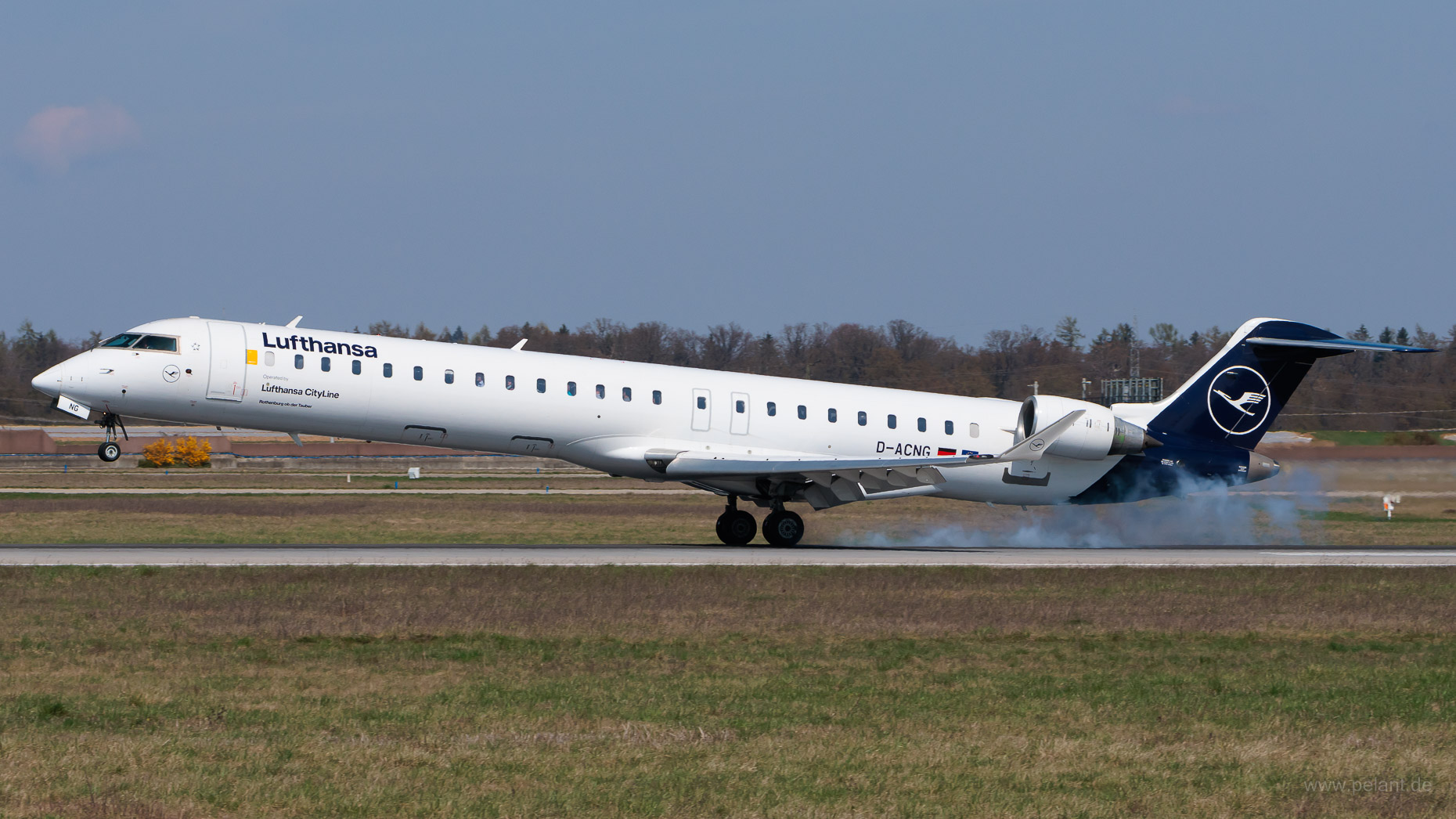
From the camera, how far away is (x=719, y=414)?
28359 mm

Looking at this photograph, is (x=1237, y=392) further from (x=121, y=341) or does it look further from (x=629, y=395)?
(x=121, y=341)

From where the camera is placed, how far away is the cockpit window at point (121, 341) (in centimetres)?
2544

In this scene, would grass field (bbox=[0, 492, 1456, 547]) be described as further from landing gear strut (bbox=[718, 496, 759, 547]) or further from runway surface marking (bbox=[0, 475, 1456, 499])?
landing gear strut (bbox=[718, 496, 759, 547])

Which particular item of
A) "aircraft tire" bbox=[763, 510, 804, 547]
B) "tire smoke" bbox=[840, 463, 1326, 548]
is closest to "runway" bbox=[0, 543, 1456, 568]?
"aircraft tire" bbox=[763, 510, 804, 547]

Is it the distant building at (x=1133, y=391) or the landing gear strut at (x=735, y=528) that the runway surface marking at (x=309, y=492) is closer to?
the distant building at (x=1133, y=391)

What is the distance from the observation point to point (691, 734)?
1116 cm

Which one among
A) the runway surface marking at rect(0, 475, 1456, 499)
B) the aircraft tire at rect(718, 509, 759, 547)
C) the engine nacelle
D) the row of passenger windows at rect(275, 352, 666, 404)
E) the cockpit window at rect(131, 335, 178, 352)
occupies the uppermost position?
the cockpit window at rect(131, 335, 178, 352)

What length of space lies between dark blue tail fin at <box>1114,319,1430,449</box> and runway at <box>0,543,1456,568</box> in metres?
2.84

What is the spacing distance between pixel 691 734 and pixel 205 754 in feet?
12.5

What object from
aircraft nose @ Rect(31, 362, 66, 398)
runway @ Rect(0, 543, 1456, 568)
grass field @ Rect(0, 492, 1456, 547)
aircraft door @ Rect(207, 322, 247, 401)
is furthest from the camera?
grass field @ Rect(0, 492, 1456, 547)

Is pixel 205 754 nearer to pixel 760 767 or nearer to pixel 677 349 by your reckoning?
pixel 760 767

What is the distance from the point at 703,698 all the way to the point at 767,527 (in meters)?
16.6

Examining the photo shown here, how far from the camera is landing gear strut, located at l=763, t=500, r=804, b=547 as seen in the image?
29.2 meters

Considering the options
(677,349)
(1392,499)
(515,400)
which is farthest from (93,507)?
(677,349)
